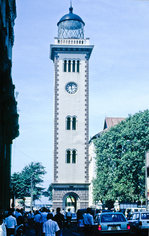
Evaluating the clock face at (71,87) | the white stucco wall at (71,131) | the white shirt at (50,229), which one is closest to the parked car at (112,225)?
the white shirt at (50,229)

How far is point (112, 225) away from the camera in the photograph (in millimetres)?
23828

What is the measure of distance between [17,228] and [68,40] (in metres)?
56.3

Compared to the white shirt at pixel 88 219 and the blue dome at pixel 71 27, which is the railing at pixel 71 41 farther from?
the white shirt at pixel 88 219

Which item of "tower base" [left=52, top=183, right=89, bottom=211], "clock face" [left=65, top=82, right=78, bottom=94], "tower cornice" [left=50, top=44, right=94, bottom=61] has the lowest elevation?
"tower base" [left=52, top=183, right=89, bottom=211]

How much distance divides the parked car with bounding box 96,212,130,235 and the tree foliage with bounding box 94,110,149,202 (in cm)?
2975

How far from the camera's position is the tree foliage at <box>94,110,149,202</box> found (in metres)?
54.3

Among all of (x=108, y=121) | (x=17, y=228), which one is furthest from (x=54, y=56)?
(x=17, y=228)

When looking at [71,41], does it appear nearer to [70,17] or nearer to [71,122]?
[70,17]

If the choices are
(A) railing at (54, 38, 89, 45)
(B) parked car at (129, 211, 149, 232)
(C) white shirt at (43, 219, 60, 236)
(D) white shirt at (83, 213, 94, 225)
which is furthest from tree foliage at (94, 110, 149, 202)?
(C) white shirt at (43, 219, 60, 236)

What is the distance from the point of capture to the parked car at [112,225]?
23.8 meters

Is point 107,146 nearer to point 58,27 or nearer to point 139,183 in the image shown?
point 139,183

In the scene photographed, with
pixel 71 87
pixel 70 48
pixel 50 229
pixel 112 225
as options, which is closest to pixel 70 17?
pixel 70 48

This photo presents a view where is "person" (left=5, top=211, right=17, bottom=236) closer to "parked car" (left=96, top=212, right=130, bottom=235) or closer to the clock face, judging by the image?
"parked car" (left=96, top=212, right=130, bottom=235)

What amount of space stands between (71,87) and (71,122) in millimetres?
5524
